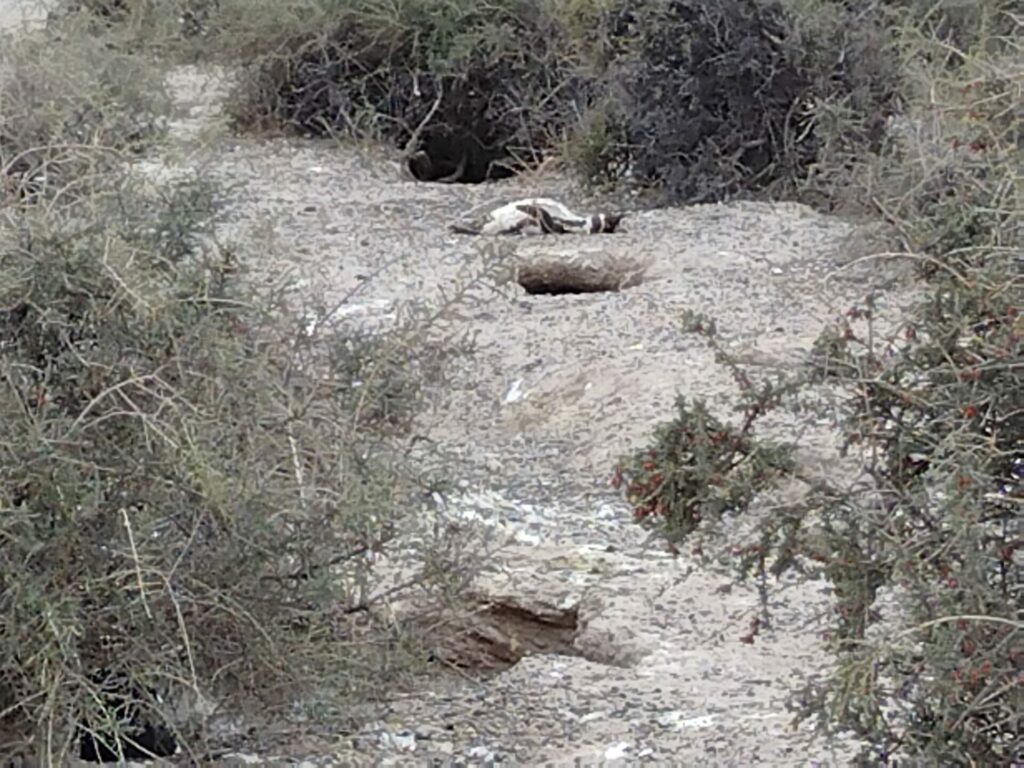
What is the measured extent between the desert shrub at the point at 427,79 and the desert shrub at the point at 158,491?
301 inches

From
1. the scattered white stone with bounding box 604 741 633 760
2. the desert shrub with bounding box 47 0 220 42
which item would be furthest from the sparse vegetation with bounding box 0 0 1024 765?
the desert shrub with bounding box 47 0 220 42

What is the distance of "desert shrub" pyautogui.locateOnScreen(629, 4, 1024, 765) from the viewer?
8.18 feet

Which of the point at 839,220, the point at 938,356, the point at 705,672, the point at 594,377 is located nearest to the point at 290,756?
the point at 705,672

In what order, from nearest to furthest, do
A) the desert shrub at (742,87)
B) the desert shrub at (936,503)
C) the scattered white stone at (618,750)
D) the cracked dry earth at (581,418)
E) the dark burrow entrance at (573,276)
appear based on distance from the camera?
1. the desert shrub at (936,503)
2. the scattered white stone at (618,750)
3. the cracked dry earth at (581,418)
4. the dark burrow entrance at (573,276)
5. the desert shrub at (742,87)

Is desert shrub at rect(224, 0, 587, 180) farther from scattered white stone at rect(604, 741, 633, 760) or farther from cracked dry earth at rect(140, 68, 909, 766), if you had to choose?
scattered white stone at rect(604, 741, 633, 760)

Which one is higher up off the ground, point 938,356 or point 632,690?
point 938,356

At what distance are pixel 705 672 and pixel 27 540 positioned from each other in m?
1.72

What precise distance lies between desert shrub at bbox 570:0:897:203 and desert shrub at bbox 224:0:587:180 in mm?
1367

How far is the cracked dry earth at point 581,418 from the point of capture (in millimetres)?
3795

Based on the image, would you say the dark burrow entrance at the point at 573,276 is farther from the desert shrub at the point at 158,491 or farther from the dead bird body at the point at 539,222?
the desert shrub at the point at 158,491

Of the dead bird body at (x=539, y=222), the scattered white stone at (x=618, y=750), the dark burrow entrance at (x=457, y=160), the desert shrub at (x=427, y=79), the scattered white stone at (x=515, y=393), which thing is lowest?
the dark burrow entrance at (x=457, y=160)

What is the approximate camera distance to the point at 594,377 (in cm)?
662

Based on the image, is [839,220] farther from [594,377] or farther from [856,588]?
[856,588]

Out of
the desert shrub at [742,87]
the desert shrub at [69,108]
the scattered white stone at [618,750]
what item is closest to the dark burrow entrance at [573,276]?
the desert shrub at [742,87]
